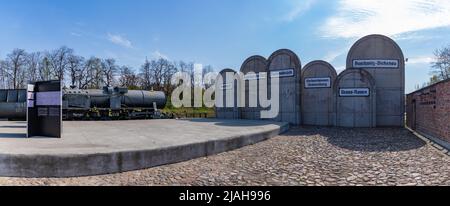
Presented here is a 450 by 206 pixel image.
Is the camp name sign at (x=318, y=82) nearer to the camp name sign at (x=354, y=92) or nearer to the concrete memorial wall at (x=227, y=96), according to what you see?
the camp name sign at (x=354, y=92)

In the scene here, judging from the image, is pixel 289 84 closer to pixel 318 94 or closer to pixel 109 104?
pixel 318 94

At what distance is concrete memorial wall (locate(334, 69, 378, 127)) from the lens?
1535 centimetres

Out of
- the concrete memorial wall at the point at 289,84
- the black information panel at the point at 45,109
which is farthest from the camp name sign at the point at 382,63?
the black information panel at the point at 45,109

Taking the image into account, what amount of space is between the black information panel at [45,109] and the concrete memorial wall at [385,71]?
583 inches

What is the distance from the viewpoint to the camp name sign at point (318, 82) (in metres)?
16.7

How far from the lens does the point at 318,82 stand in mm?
17000

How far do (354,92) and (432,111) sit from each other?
4.67 metres

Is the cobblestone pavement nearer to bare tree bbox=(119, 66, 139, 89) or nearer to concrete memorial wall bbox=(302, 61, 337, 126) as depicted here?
concrete memorial wall bbox=(302, 61, 337, 126)

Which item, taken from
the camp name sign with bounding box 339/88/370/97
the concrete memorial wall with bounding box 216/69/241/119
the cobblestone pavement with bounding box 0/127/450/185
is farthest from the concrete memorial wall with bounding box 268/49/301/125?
the cobblestone pavement with bounding box 0/127/450/185

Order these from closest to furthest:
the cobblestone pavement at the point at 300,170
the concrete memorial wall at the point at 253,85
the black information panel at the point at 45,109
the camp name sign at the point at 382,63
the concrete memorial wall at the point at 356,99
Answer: the cobblestone pavement at the point at 300,170, the black information panel at the point at 45,109, the concrete memorial wall at the point at 356,99, the camp name sign at the point at 382,63, the concrete memorial wall at the point at 253,85

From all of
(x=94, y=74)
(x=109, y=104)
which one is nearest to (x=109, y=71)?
(x=94, y=74)
